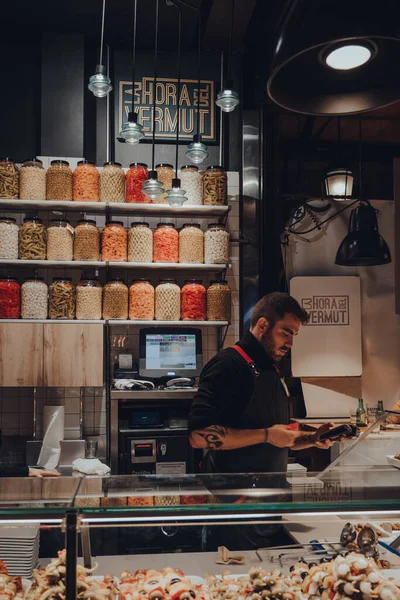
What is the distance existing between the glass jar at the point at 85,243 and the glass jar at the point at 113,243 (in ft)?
0.20

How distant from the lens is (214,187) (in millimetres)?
4273

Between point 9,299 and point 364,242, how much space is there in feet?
8.61

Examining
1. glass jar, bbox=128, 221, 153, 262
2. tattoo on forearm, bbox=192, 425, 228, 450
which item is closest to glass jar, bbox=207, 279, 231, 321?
glass jar, bbox=128, 221, 153, 262

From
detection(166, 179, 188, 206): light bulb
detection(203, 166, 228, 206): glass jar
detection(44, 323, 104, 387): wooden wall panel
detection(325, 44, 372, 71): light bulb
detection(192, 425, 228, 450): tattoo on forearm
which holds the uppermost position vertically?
detection(203, 166, 228, 206): glass jar

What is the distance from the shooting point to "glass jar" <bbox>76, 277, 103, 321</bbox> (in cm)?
408

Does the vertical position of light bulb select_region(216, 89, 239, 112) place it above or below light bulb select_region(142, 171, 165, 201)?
above

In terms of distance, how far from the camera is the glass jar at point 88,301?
4.08m

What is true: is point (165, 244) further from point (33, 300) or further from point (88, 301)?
point (33, 300)

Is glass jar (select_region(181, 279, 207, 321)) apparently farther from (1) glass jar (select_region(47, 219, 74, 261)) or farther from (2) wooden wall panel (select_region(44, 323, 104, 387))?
(1) glass jar (select_region(47, 219, 74, 261))

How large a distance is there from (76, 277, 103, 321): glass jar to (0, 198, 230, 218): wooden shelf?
1.79 ft

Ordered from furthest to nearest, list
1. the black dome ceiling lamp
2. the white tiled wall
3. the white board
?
the white board → the white tiled wall → the black dome ceiling lamp

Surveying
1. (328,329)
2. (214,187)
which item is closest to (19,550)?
(214,187)

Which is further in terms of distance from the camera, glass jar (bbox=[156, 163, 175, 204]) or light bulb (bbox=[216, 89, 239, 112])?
glass jar (bbox=[156, 163, 175, 204])

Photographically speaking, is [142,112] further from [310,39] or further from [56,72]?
[310,39]
